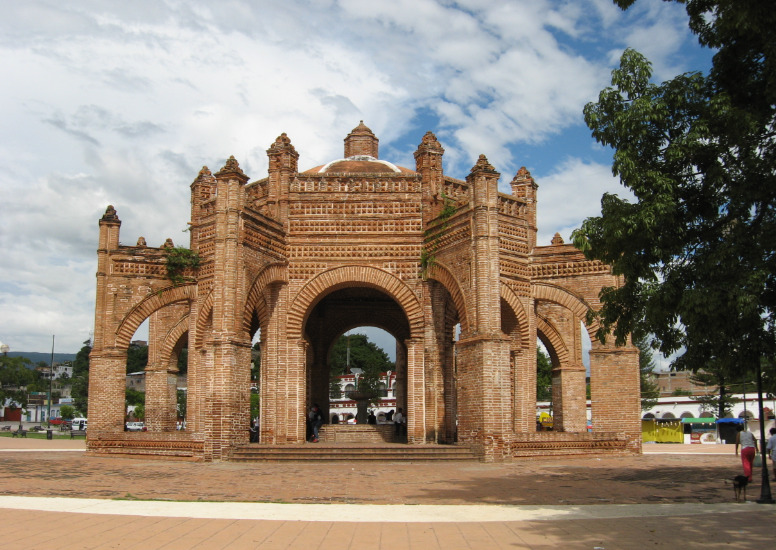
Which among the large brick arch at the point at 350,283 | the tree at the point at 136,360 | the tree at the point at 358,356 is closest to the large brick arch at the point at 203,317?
the large brick arch at the point at 350,283

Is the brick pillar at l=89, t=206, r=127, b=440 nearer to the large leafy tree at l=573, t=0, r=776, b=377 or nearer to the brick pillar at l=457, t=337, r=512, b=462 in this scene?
the brick pillar at l=457, t=337, r=512, b=462

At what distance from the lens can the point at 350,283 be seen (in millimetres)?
17359

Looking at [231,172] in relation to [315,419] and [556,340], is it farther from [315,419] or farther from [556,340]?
[556,340]

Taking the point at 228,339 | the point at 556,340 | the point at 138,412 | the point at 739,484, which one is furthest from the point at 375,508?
the point at 138,412

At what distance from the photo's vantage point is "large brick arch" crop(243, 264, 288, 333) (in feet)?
51.4

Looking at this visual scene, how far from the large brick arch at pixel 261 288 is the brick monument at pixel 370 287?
4 centimetres

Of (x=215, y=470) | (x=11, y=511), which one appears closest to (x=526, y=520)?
(x=11, y=511)

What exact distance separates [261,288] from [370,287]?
109 inches

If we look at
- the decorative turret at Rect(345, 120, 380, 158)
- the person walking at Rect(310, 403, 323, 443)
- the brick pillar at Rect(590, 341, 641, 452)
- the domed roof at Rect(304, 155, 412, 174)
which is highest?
the decorative turret at Rect(345, 120, 380, 158)

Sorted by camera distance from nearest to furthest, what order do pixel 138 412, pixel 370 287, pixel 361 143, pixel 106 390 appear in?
pixel 106 390
pixel 370 287
pixel 361 143
pixel 138 412

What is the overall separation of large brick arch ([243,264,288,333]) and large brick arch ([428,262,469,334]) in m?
3.48

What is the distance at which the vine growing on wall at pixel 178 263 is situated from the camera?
18156 millimetres

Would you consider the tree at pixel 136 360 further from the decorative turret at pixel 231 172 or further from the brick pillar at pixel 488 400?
the brick pillar at pixel 488 400

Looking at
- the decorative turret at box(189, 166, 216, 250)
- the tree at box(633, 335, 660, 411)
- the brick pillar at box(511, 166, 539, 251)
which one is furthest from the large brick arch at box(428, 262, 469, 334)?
the tree at box(633, 335, 660, 411)
